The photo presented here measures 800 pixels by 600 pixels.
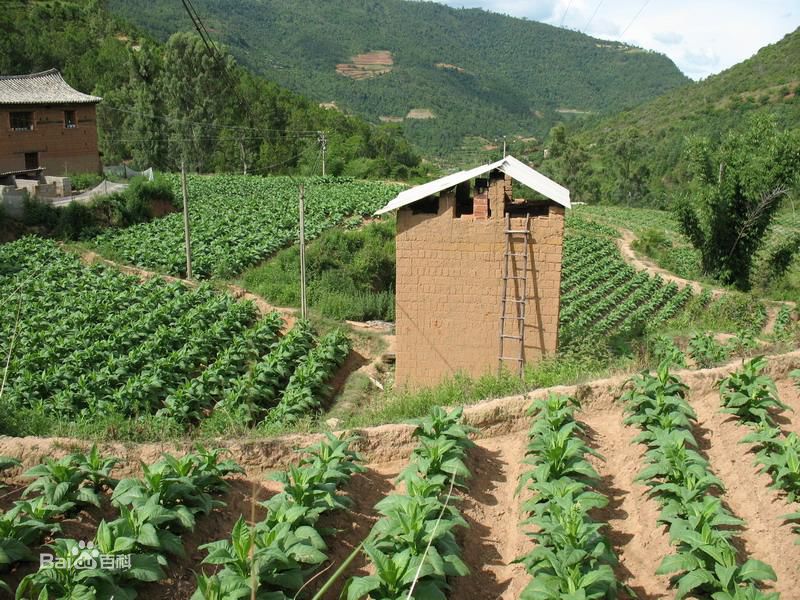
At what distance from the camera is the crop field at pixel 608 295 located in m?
22.2

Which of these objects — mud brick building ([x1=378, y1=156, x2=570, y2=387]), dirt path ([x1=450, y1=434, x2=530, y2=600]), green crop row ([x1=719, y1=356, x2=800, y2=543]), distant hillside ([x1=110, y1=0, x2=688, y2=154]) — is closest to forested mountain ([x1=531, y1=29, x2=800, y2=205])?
distant hillside ([x1=110, y1=0, x2=688, y2=154])

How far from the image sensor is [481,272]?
506 inches

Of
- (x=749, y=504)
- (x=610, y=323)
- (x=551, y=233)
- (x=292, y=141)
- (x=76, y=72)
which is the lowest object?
(x=610, y=323)

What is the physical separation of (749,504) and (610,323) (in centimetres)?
1681

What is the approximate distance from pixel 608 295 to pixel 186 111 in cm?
4068

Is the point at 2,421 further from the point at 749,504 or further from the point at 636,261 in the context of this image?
the point at 636,261

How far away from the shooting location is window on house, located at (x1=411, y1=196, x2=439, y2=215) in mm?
13000

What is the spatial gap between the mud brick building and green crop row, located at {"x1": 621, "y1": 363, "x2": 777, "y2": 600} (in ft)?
15.2

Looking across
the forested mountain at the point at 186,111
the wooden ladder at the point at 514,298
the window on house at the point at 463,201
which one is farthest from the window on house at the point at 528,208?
the forested mountain at the point at 186,111

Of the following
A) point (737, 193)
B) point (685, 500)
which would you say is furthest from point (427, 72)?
point (685, 500)

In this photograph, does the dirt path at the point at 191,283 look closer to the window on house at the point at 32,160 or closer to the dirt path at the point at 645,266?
the dirt path at the point at 645,266

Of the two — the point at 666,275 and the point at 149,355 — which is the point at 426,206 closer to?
the point at 149,355

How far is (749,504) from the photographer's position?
629 centimetres

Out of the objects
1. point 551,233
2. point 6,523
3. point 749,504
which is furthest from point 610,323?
point 6,523
